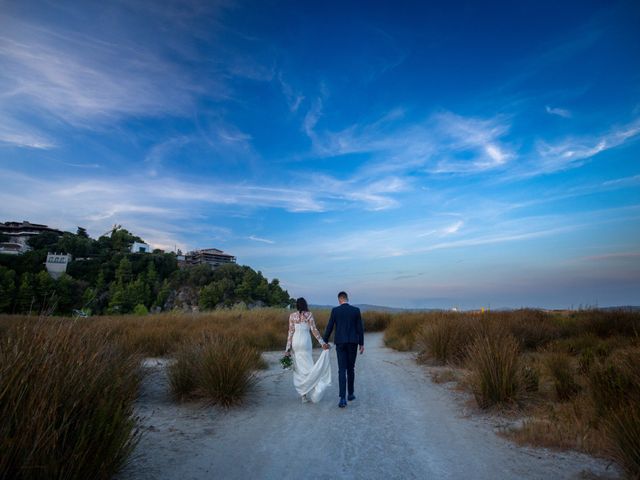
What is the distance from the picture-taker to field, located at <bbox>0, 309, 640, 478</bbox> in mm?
2523

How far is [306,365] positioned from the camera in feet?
24.6

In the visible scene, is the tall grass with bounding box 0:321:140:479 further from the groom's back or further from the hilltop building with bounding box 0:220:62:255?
the hilltop building with bounding box 0:220:62:255

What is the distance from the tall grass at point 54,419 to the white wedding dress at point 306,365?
4.22 metres

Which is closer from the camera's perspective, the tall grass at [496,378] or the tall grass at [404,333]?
the tall grass at [496,378]

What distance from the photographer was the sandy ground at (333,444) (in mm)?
4059

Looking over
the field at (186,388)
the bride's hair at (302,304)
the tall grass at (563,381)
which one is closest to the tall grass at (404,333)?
the field at (186,388)

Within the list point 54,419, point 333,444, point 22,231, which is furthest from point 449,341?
point 22,231

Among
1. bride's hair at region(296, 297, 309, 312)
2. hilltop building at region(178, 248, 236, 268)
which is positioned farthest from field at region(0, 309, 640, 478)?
hilltop building at region(178, 248, 236, 268)

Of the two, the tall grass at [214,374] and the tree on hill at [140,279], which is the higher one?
the tree on hill at [140,279]

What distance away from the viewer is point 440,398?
7484 millimetres

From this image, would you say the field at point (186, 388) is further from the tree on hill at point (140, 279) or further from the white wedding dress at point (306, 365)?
the tree on hill at point (140, 279)

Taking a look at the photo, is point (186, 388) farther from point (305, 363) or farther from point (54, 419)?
point (54, 419)

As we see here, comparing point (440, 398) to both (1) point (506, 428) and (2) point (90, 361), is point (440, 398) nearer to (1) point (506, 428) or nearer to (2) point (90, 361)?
(1) point (506, 428)

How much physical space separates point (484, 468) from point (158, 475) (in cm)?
364
